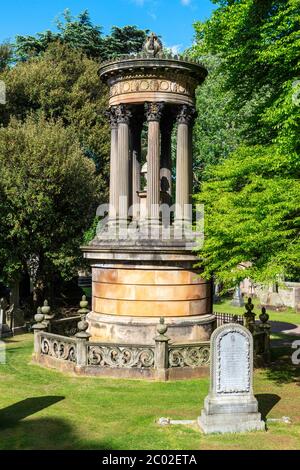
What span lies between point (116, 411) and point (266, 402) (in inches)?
149

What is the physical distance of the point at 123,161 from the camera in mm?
19422

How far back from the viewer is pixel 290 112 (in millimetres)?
12406

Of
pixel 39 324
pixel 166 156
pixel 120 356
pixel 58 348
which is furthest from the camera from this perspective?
pixel 166 156

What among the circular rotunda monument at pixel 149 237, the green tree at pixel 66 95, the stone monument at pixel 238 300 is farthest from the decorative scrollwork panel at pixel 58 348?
the stone monument at pixel 238 300

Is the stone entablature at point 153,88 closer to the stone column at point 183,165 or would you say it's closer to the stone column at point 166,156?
the stone column at point 183,165

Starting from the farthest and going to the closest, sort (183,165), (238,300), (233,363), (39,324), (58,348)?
(238,300) → (183,165) → (39,324) → (58,348) → (233,363)

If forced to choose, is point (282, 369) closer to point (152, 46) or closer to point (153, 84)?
point (153, 84)

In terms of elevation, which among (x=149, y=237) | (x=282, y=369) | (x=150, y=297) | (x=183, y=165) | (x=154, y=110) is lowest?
(x=282, y=369)

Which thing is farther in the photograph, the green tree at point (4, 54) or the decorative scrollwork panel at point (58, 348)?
the green tree at point (4, 54)

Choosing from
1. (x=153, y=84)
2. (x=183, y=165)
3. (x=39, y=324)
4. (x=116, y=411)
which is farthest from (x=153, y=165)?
(x=116, y=411)

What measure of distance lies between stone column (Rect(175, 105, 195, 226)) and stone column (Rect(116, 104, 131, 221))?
192 cm

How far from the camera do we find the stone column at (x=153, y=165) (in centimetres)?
1869

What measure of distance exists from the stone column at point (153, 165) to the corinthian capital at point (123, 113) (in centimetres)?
87

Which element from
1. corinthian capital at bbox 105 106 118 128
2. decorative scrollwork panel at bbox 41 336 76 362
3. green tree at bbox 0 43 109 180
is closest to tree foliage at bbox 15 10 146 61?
green tree at bbox 0 43 109 180
